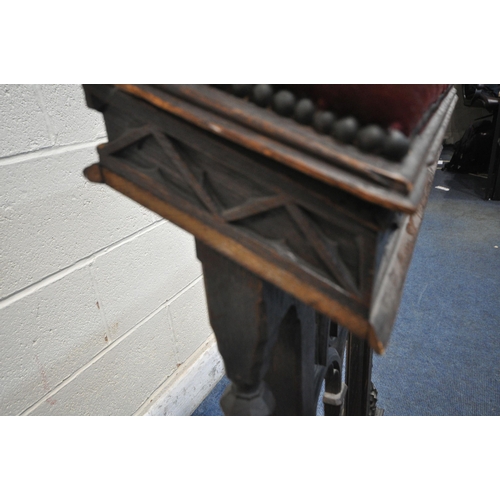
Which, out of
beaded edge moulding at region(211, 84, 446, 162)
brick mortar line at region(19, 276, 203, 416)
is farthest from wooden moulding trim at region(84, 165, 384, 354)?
brick mortar line at region(19, 276, 203, 416)

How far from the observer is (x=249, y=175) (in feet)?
1.06

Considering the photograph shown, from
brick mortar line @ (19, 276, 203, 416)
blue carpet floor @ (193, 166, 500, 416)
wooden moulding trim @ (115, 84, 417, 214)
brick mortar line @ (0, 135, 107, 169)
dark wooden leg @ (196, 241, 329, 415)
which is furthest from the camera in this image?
blue carpet floor @ (193, 166, 500, 416)

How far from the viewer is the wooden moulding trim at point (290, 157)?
0.86ft

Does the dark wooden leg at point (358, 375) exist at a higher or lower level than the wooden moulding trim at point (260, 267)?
lower

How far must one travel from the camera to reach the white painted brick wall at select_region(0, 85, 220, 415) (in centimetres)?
79

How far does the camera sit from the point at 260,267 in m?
0.34

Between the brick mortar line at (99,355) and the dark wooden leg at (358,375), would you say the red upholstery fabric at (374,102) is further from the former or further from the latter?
the brick mortar line at (99,355)

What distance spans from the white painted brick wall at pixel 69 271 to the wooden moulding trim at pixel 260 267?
0.50 metres

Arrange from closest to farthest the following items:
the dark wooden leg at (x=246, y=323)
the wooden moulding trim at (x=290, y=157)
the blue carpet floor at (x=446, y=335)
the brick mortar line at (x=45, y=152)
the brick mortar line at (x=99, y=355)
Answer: the wooden moulding trim at (x=290, y=157)
the dark wooden leg at (x=246, y=323)
the brick mortar line at (x=45, y=152)
the brick mortar line at (x=99, y=355)
the blue carpet floor at (x=446, y=335)

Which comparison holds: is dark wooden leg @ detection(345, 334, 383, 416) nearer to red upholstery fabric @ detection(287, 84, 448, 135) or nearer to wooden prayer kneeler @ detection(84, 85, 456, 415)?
wooden prayer kneeler @ detection(84, 85, 456, 415)

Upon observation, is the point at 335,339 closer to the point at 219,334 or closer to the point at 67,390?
the point at 219,334

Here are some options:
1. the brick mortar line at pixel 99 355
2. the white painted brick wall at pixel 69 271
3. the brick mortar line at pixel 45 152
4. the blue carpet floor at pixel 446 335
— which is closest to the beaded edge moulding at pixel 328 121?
the brick mortar line at pixel 45 152

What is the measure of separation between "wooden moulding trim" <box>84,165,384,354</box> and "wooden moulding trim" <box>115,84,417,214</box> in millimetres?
84

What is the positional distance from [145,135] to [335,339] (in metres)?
0.60
